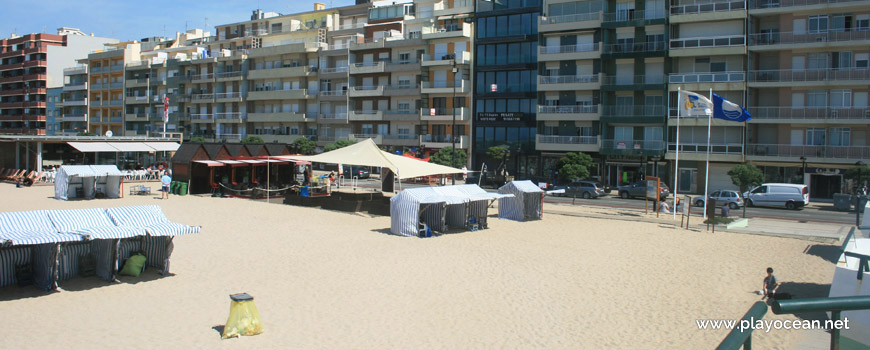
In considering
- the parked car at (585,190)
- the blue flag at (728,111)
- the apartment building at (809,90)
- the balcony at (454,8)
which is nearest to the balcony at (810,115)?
the apartment building at (809,90)

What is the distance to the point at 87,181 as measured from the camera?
36000 millimetres

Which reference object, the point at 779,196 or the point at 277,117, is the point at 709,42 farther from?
the point at 277,117

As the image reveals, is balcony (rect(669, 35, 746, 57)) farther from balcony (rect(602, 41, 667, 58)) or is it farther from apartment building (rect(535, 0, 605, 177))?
apartment building (rect(535, 0, 605, 177))

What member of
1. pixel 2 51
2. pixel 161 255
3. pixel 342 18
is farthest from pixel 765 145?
pixel 2 51

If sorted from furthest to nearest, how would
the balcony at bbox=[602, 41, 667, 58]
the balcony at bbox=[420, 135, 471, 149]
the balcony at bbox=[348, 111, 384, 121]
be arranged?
the balcony at bbox=[348, 111, 384, 121] → the balcony at bbox=[420, 135, 471, 149] → the balcony at bbox=[602, 41, 667, 58]

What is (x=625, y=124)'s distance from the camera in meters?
53.0

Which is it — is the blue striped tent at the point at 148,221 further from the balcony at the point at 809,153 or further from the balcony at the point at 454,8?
the balcony at the point at 454,8

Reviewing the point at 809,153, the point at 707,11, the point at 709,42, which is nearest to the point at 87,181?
the point at 709,42

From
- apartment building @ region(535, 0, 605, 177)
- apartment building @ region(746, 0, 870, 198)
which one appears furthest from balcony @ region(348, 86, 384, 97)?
apartment building @ region(746, 0, 870, 198)

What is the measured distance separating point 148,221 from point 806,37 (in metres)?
45.8

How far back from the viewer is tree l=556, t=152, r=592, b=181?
48594 millimetres

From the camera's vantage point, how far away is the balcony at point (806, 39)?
145 ft

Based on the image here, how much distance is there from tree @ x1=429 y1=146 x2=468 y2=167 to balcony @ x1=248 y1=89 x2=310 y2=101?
25674 mm

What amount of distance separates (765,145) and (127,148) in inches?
1929
